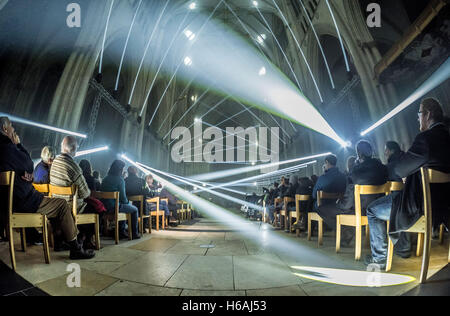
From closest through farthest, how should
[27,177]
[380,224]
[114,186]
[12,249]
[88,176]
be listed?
[12,249], [380,224], [27,177], [88,176], [114,186]

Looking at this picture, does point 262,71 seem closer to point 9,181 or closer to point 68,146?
point 68,146

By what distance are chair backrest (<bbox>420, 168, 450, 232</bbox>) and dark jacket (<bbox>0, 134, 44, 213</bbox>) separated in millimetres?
3542

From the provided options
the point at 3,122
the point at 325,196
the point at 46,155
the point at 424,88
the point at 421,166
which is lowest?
the point at 325,196

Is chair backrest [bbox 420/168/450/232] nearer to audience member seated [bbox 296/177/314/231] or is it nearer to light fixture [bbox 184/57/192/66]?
audience member seated [bbox 296/177/314/231]

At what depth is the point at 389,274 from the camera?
177 centimetres

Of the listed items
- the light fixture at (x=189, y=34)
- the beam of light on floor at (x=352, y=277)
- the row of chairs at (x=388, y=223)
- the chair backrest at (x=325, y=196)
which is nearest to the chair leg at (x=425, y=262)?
the row of chairs at (x=388, y=223)

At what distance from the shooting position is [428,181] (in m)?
1.51

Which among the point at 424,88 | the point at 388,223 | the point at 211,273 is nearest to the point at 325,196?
the point at 388,223

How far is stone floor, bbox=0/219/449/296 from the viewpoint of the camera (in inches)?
56.3

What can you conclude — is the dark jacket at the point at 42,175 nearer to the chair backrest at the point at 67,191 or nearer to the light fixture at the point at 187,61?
the chair backrest at the point at 67,191

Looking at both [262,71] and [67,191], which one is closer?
[67,191]

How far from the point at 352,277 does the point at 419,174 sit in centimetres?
100
